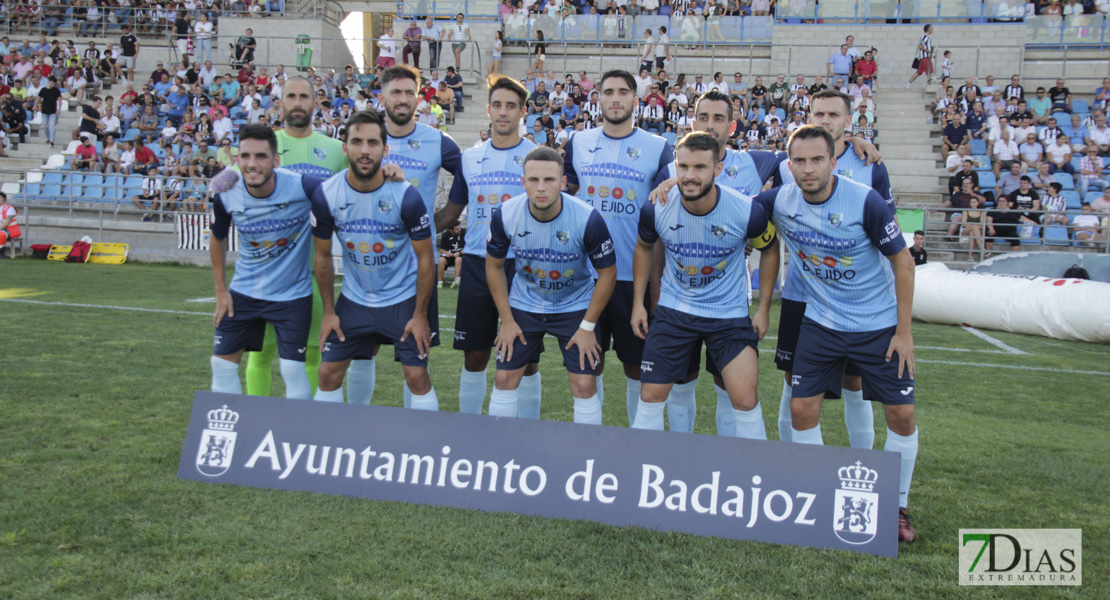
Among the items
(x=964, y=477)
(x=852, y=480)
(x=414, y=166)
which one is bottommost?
(x=964, y=477)

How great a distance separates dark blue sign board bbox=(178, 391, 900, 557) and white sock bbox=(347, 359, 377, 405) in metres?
0.89

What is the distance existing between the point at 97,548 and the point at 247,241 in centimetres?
211

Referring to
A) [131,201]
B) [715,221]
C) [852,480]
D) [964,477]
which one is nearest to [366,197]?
[715,221]

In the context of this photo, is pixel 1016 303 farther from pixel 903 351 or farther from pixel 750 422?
pixel 750 422

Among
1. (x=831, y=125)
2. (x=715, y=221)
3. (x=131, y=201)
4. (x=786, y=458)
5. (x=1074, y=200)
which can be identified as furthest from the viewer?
(x=131, y=201)

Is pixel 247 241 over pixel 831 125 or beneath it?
beneath

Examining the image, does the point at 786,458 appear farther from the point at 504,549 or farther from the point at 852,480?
the point at 504,549

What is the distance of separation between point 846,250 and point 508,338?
6.47ft

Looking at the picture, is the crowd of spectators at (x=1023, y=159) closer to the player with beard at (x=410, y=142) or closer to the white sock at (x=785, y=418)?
the white sock at (x=785, y=418)

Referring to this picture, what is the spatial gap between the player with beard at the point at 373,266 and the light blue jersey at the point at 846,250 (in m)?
2.14

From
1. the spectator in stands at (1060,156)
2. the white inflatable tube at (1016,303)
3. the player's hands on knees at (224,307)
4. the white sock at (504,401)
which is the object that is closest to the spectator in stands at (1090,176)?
the spectator in stands at (1060,156)

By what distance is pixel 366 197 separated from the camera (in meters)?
5.12

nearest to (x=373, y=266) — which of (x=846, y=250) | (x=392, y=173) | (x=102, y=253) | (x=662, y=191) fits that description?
(x=392, y=173)

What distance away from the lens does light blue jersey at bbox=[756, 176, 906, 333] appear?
4.54 m
